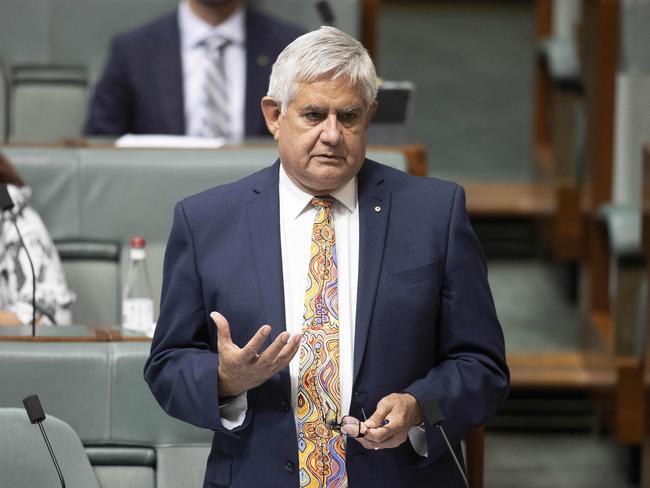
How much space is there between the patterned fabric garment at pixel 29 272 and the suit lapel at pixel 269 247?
31.8 inches

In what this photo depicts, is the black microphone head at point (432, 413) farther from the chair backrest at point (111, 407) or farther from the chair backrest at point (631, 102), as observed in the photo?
the chair backrest at point (631, 102)

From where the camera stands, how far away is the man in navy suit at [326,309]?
4.81 ft

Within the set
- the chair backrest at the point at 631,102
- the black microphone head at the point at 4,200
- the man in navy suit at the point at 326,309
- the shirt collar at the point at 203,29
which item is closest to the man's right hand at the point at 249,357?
the man in navy suit at the point at 326,309

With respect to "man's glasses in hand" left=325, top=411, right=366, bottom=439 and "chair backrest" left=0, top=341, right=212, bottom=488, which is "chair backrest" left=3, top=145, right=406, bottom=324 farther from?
"man's glasses in hand" left=325, top=411, right=366, bottom=439

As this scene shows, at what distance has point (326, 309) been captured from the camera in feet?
4.87

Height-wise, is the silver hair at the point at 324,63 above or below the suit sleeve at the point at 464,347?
above

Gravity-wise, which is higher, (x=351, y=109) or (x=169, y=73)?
(x=351, y=109)

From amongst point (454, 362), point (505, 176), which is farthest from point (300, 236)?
point (505, 176)

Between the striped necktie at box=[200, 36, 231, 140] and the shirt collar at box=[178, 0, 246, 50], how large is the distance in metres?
0.02

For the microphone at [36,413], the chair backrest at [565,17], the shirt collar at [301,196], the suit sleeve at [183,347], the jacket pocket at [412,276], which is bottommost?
the microphone at [36,413]

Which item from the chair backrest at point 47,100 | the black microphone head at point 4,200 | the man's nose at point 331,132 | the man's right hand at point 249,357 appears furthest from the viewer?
the chair backrest at point 47,100

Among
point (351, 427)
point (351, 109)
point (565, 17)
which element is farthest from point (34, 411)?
point (565, 17)

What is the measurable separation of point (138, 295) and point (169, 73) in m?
0.66

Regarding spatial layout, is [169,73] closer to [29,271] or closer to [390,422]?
[29,271]
